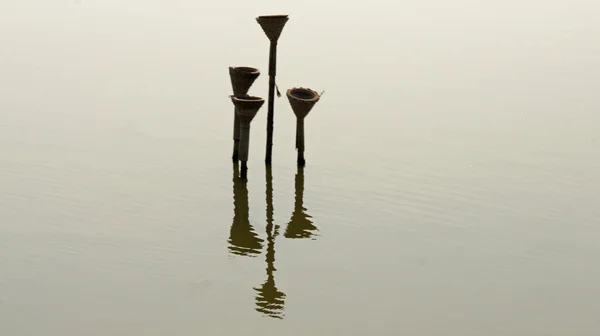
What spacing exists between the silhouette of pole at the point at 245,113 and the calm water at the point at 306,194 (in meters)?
0.52

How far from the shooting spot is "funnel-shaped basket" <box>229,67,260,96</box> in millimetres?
12883

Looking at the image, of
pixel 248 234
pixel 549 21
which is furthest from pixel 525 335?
pixel 549 21

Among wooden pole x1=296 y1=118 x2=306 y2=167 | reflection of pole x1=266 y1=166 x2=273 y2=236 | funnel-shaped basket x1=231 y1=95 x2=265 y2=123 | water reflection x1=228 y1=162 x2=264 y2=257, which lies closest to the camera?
water reflection x1=228 y1=162 x2=264 y2=257

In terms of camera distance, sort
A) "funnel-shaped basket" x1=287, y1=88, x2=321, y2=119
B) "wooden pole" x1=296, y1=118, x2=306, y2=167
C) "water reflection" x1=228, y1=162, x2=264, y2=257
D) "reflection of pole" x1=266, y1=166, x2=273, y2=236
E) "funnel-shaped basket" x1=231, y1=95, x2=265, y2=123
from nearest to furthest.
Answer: "water reflection" x1=228, y1=162, x2=264, y2=257 < "reflection of pole" x1=266, y1=166, x2=273, y2=236 < "funnel-shaped basket" x1=231, y1=95, x2=265, y2=123 < "funnel-shaped basket" x1=287, y1=88, x2=321, y2=119 < "wooden pole" x1=296, y1=118, x2=306, y2=167

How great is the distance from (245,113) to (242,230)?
1.76 m

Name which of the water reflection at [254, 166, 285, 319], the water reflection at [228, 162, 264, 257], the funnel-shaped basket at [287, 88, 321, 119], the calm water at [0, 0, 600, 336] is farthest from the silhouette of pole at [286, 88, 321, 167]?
the water reflection at [254, 166, 285, 319]

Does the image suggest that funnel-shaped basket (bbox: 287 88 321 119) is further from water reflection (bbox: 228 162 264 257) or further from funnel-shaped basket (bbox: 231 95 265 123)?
water reflection (bbox: 228 162 264 257)

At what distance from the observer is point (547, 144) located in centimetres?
1533

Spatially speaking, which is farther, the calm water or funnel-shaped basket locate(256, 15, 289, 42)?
funnel-shaped basket locate(256, 15, 289, 42)

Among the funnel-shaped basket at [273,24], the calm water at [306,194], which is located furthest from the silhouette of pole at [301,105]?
the funnel-shaped basket at [273,24]

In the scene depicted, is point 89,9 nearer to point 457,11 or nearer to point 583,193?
point 457,11

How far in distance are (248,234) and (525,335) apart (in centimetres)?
381

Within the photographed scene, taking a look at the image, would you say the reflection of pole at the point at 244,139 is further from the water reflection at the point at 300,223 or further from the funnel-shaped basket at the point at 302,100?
the water reflection at the point at 300,223

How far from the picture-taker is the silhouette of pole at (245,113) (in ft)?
40.2
